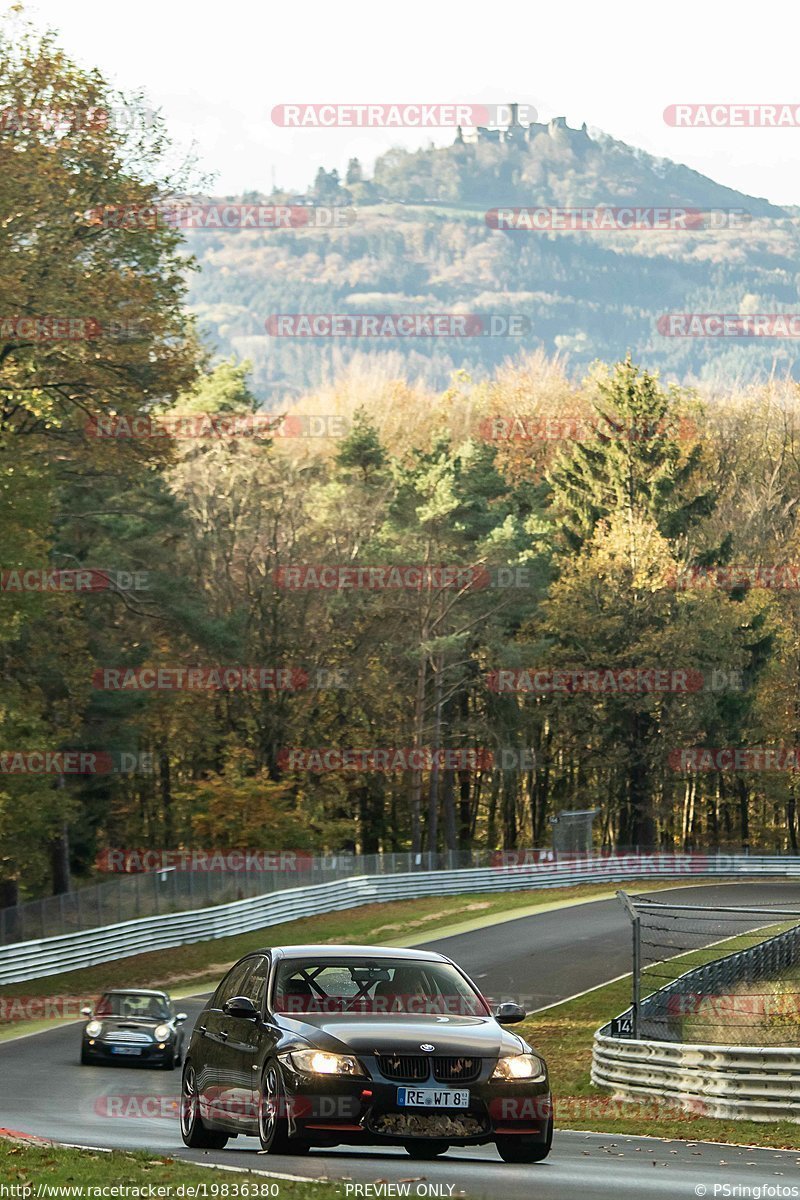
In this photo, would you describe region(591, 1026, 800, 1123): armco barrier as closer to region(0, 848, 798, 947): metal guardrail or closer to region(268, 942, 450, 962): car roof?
region(268, 942, 450, 962): car roof

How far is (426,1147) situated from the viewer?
11836 mm

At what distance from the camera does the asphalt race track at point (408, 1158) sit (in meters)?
11.4

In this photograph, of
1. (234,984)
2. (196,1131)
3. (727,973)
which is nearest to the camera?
(196,1131)

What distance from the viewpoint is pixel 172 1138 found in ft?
49.2

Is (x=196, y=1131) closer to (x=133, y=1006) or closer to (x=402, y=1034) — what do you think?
(x=402, y=1034)

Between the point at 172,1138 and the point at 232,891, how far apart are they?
113 ft

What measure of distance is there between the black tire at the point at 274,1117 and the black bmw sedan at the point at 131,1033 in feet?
50.4

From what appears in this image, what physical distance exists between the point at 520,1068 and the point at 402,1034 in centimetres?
78

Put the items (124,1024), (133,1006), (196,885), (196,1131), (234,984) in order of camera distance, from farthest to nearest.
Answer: (196,885)
(133,1006)
(124,1024)
(234,984)
(196,1131)

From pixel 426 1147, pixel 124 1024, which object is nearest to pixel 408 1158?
pixel 426 1147

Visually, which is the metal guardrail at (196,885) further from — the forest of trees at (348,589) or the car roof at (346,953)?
the car roof at (346,953)

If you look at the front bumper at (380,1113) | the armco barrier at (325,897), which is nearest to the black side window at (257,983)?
the front bumper at (380,1113)

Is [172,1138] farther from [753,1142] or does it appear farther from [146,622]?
[146,622]

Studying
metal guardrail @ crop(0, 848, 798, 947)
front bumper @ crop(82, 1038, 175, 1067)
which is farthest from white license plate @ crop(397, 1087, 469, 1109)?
metal guardrail @ crop(0, 848, 798, 947)
